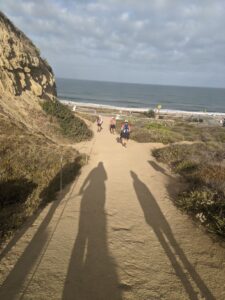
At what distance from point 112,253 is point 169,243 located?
1.48 metres

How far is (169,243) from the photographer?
6.88 m

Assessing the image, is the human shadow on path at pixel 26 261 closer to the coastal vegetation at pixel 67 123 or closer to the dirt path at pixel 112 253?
the dirt path at pixel 112 253

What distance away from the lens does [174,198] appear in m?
10.2

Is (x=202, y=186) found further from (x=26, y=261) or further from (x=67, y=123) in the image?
(x=67, y=123)

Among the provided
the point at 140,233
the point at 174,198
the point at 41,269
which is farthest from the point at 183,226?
the point at 41,269

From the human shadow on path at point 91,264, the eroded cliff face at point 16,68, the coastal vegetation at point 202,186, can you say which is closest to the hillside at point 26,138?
the eroded cliff face at point 16,68

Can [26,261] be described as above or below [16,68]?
below

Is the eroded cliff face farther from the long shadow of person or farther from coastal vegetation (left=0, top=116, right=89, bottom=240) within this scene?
the long shadow of person

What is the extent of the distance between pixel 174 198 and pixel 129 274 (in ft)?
16.6

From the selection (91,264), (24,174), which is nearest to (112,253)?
(91,264)

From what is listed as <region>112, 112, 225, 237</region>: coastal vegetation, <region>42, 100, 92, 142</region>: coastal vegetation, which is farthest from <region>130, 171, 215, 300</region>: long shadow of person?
<region>42, 100, 92, 142</region>: coastal vegetation

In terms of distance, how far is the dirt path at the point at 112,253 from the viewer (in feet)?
16.6

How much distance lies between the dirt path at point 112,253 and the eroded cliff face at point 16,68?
537 inches

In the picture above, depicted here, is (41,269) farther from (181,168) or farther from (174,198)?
(181,168)
